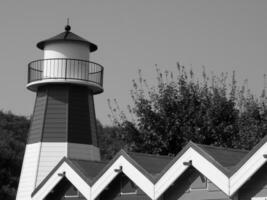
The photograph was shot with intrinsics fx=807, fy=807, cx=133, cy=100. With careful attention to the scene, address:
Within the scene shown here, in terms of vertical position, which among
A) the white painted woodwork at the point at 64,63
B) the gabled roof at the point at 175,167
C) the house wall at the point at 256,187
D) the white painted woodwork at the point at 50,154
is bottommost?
the house wall at the point at 256,187

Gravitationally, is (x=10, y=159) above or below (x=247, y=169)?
above

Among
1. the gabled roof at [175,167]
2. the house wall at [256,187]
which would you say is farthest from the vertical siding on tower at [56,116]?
the house wall at [256,187]

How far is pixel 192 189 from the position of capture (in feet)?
108

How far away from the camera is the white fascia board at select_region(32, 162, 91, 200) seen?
35812mm

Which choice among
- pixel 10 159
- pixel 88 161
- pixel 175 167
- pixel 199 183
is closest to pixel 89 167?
pixel 88 161

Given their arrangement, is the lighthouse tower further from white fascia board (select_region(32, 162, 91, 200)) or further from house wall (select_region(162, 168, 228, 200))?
house wall (select_region(162, 168, 228, 200))

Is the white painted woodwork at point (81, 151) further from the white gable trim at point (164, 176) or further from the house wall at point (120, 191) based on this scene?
the house wall at point (120, 191)

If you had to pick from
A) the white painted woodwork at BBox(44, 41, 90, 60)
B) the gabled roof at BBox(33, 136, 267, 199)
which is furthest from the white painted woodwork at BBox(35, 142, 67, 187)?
the gabled roof at BBox(33, 136, 267, 199)

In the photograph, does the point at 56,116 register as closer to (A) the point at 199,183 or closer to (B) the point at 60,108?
(B) the point at 60,108

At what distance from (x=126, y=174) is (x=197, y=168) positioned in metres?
4.14

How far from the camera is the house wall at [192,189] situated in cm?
3207

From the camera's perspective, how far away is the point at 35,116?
45.1 m

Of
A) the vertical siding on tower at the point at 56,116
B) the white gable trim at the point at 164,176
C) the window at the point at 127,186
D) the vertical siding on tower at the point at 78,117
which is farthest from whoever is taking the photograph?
the vertical siding on tower at the point at 78,117

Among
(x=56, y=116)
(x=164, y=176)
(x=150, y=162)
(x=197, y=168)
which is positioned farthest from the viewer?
(x=56, y=116)
